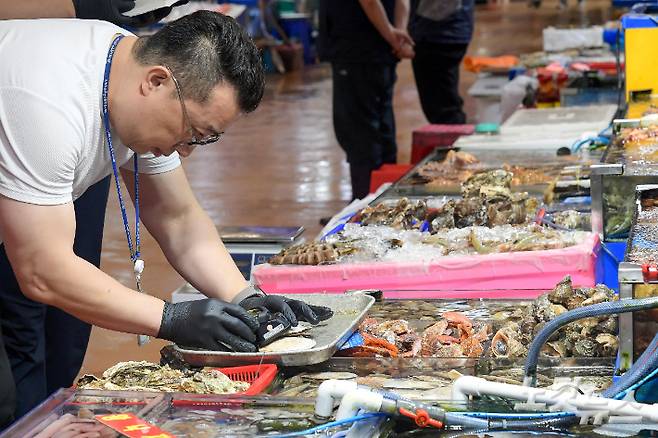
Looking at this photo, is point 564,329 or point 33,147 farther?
point 564,329

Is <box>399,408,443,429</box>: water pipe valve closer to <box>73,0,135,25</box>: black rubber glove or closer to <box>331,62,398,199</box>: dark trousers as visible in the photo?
<box>73,0,135,25</box>: black rubber glove

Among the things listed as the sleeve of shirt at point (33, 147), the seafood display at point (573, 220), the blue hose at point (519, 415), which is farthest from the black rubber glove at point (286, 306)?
the seafood display at point (573, 220)

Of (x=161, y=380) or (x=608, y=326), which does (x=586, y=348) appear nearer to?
(x=608, y=326)

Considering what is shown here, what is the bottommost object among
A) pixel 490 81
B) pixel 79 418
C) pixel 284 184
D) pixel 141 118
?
pixel 284 184

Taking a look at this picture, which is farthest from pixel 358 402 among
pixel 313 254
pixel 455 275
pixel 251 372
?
pixel 313 254

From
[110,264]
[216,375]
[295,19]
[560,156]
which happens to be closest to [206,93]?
[216,375]

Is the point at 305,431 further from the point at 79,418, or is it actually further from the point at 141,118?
the point at 141,118

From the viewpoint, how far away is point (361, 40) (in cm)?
617

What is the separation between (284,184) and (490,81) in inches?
63.5

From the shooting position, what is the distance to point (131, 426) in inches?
71.1

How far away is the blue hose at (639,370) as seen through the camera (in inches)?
71.7

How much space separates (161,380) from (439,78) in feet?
17.1

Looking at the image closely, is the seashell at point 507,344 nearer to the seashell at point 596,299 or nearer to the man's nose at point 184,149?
the seashell at point 596,299

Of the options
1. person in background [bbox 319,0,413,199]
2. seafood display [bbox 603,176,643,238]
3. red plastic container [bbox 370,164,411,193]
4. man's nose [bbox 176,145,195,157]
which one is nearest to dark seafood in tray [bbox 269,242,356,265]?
seafood display [bbox 603,176,643,238]
